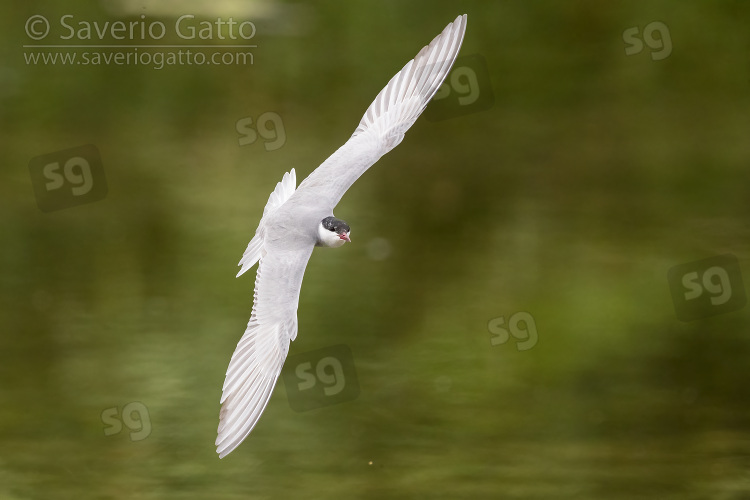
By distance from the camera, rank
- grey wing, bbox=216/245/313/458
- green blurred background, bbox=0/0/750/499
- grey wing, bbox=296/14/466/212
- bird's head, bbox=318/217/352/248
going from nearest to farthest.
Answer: grey wing, bbox=216/245/313/458
bird's head, bbox=318/217/352/248
grey wing, bbox=296/14/466/212
green blurred background, bbox=0/0/750/499

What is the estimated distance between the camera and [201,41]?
182 inches

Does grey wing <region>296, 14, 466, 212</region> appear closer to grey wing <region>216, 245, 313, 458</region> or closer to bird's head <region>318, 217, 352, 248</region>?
bird's head <region>318, 217, 352, 248</region>

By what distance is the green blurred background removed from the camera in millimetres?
3229

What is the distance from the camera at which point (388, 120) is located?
285 cm

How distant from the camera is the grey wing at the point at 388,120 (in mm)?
2736

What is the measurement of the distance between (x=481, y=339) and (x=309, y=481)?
0.81m

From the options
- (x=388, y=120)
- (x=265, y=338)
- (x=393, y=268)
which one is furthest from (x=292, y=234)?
(x=393, y=268)

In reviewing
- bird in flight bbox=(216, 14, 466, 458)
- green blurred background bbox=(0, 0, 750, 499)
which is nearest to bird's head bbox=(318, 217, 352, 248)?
bird in flight bbox=(216, 14, 466, 458)

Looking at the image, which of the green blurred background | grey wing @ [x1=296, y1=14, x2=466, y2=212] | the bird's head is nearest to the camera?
the bird's head

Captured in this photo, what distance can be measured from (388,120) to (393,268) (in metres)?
1.10

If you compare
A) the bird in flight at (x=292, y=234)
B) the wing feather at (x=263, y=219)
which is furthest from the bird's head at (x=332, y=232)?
the wing feather at (x=263, y=219)

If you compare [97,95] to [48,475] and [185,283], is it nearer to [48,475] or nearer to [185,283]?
[185,283]

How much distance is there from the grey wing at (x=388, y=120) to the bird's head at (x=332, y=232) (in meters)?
0.06

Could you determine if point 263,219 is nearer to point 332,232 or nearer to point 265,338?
point 332,232
